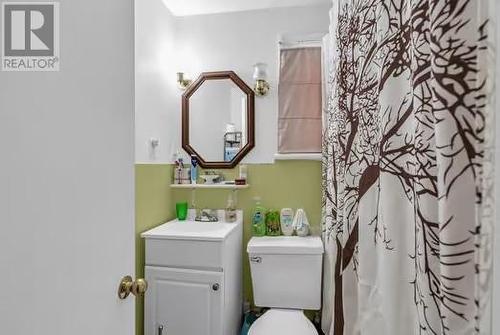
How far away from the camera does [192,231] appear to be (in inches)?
76.1

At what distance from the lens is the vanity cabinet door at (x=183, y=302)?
1.63m

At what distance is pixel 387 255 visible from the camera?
2.44 feet

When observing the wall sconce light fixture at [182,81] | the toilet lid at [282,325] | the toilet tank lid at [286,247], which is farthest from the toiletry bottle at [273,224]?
the wall sconce light fixture at [182,81]

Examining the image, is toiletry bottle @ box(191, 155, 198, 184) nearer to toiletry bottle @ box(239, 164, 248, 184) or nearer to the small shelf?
the small shelf

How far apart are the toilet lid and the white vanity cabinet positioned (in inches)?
8.4

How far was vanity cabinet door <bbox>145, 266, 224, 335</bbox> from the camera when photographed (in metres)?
1.63

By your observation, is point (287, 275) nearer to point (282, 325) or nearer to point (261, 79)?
point (282, 325)

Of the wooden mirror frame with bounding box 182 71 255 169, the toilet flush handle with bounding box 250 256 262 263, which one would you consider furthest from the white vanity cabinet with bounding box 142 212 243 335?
the wooden mirror frame with bounding box 182 71 255 169
